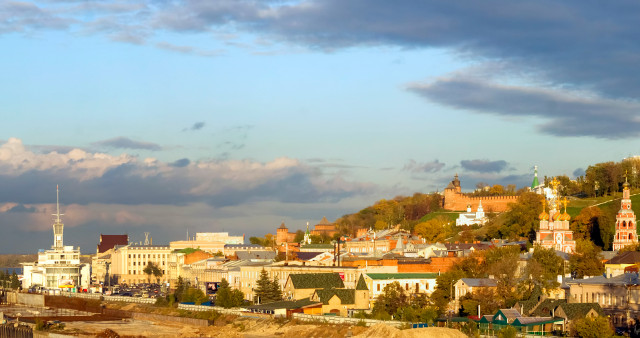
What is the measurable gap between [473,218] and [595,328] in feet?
342

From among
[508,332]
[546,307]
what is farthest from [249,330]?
[508,332]

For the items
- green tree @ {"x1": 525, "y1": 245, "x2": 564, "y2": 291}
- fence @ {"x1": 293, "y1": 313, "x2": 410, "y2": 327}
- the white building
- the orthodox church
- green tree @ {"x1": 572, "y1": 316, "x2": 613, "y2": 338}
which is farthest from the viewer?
the white building

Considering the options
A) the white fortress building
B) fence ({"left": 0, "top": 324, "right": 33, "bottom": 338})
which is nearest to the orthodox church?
fence ({"left": 0, "top": 324, "right": 33, "bottom": 338})

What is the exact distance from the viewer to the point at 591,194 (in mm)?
151750

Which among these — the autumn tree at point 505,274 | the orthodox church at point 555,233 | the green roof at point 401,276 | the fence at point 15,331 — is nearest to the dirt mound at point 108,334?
the fence at point 15,331

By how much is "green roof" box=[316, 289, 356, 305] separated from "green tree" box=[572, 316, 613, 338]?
2755 centimetres

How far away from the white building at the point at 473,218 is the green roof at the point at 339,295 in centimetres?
7600

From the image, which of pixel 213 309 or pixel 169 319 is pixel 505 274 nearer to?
pixel 213 309

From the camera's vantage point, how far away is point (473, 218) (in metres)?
166

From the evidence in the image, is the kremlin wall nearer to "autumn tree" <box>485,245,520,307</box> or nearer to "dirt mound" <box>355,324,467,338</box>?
"autumn tree" <box>485,245,520,307</box>

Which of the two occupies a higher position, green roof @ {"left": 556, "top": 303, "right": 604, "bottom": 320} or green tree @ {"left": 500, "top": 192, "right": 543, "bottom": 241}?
green tree @ {"left": 500, "top": 192, "right": 543, "bottom": 241}

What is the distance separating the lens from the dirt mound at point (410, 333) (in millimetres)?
67375

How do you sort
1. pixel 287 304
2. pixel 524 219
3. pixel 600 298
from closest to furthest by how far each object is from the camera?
pixel 600 298
pixel 287 304
pixel 524 219

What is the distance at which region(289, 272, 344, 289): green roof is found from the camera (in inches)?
3634
